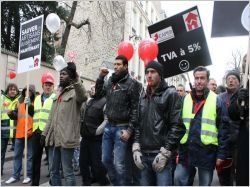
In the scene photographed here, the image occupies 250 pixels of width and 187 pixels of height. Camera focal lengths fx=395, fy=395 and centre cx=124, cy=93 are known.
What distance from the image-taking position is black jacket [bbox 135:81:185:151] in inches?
155

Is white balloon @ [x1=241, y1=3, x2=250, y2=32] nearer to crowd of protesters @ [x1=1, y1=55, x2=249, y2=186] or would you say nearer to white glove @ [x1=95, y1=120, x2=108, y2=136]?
crowd of protesters @ [x1=1, y1=55, x2=249, y2=186]

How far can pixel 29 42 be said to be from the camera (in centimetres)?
712

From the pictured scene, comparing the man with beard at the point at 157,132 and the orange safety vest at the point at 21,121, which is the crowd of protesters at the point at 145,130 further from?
the orange safety vest at the point at 21,121

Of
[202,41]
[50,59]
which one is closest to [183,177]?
[202,41]

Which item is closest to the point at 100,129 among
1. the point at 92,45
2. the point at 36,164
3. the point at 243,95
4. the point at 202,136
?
the point at 36,164

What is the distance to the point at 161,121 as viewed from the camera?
156 inches

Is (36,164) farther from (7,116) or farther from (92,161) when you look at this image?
(7,116)

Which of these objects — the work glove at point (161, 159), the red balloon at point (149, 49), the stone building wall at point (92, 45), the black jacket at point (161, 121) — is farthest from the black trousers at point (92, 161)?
the stone building wall at point (92, 45)

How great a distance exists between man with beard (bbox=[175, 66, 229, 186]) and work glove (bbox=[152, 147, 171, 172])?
2.04 ft

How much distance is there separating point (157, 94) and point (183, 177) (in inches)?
A: 40.9

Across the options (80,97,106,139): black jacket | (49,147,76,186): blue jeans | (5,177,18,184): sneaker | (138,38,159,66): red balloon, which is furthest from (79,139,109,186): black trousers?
(138,38,159,66): red balloon

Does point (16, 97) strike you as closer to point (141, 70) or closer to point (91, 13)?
point (91, 13)

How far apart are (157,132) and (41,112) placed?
3436 mm

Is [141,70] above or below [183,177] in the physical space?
above
